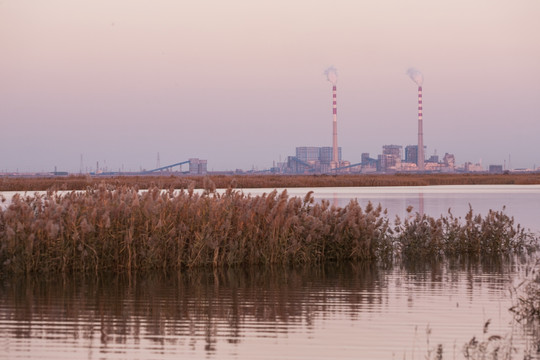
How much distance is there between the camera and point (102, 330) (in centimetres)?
1051

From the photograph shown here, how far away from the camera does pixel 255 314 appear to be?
1176cm

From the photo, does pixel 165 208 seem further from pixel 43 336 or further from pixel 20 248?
pixel 43 336

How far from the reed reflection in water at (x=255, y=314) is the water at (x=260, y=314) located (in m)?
0.02

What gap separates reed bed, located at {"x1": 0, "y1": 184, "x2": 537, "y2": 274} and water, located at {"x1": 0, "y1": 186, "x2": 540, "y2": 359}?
2.13 ft

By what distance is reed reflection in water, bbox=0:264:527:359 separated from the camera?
949cm

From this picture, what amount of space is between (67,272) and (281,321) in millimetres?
6356

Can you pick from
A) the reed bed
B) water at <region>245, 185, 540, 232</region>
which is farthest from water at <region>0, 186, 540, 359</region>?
water at <region>245, 185, 540, 232</region>

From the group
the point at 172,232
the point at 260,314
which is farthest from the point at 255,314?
the point at 172,232

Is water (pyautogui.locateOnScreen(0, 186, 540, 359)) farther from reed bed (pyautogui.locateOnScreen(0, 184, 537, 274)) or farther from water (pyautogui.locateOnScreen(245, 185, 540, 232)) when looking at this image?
water (pyautogui.locateOnScreen(245, 185, 540, 232))

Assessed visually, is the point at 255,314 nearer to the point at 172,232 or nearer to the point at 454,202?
the point at 172,232

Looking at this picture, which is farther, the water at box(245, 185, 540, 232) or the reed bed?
the water at box(245, 185, 540, 232)

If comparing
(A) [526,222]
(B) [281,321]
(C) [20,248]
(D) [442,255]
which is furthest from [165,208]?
(A) [526,222]

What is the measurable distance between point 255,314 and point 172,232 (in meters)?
4.73

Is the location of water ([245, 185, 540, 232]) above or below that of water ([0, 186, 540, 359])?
above
